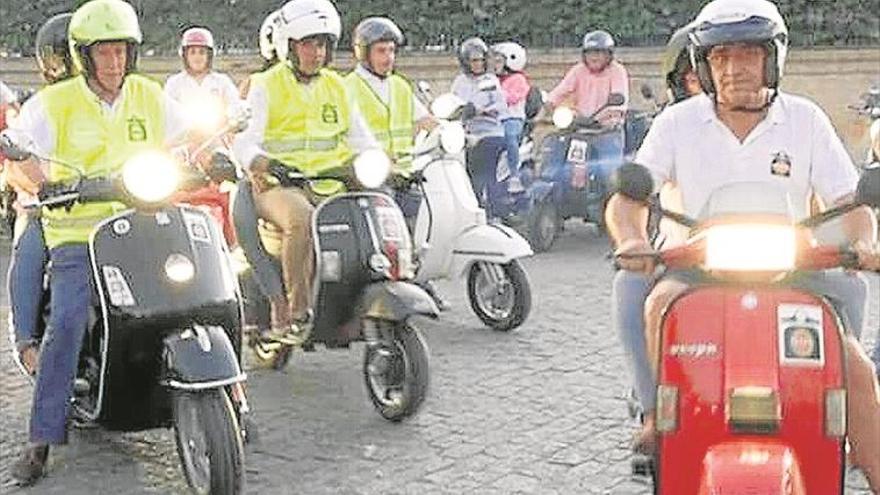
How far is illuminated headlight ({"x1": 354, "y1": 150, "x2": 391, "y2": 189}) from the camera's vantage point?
696cm

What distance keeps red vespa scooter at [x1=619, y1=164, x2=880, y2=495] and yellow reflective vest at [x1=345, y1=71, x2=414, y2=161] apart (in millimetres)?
4530

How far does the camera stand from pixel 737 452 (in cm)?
370

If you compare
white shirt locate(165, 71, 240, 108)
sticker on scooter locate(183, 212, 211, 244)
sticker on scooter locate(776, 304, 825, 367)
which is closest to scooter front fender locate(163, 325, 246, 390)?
sticker on scooter locate(183, 212, 211, 244)

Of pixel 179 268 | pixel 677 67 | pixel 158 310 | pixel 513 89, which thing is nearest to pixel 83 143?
pixel 179 268

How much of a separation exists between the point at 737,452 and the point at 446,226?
17.1ft

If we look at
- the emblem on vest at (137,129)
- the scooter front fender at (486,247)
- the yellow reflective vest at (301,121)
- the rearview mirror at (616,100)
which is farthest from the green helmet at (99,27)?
the rearview mirror at (616,100)

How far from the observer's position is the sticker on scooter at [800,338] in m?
3.77

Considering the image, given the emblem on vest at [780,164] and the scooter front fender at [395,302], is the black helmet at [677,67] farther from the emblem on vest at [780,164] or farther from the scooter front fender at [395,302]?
the emblem on vest at [780,164]

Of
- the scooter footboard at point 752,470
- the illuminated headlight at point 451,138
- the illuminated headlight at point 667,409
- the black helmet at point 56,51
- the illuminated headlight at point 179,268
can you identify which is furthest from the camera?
the illuminated headlight at point 451,138

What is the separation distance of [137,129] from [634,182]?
8.44ft

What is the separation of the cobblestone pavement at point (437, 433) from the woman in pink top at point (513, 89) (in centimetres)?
418

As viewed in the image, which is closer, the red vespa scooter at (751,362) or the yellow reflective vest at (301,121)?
the red vespa scooter at (751,362)

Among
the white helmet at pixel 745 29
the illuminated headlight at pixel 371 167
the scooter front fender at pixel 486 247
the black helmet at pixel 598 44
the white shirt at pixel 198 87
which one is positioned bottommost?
the scooter front fender at pixel 486 247

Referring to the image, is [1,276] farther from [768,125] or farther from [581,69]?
[768,125]
